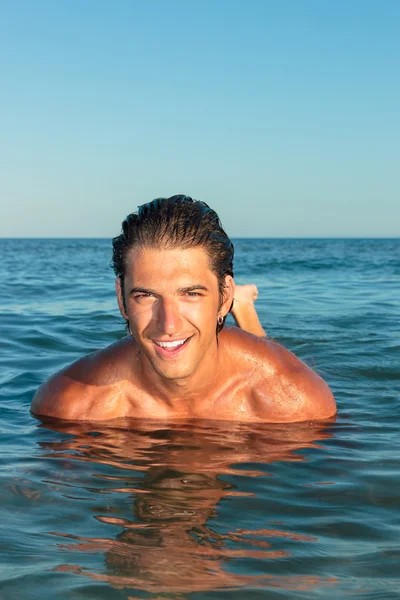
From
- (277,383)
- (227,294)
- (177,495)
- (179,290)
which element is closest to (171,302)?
(179,290)

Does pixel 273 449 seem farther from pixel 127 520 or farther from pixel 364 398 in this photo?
pixel 364 398

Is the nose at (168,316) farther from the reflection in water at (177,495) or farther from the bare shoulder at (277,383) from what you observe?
the bare shoulder at (277,383)

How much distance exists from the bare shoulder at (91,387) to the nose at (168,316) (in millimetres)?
948

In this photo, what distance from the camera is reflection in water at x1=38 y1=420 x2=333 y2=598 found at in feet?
8.48

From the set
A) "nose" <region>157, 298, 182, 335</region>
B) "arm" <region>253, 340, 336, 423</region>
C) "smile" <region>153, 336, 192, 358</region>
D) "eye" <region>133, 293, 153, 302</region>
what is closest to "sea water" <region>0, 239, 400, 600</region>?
"arm" <region>253, 340, 336, 423</region>

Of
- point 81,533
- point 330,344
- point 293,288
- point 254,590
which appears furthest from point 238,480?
point 293,288

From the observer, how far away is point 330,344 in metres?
8.13

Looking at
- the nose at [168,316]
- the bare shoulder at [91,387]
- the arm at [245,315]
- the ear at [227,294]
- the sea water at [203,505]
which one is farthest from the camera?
the arm at [245,315]

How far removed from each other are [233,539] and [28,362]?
458 cm

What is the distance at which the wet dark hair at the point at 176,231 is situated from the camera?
3801 mm

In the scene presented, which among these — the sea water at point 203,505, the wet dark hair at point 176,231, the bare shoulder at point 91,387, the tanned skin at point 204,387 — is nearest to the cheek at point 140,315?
the wet dark hair at point 176,231

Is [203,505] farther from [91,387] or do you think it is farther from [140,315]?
[91,387]

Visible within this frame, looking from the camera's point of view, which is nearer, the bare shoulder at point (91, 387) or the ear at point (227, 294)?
the ear at point (227, 294)

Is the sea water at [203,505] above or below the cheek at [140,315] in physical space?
below
